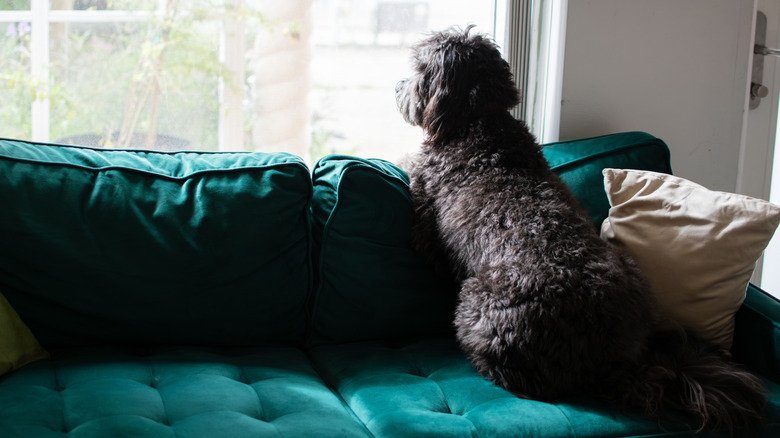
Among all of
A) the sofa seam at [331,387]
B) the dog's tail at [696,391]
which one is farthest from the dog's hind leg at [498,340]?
the sofa seam at [331,387]

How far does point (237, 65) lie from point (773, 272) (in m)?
2.06

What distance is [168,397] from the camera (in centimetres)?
136

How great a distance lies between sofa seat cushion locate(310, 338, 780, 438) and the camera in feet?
4.36

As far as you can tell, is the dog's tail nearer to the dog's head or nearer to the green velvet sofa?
the green velvet sofa

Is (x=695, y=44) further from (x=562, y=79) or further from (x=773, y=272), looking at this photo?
(x=773, y=272)

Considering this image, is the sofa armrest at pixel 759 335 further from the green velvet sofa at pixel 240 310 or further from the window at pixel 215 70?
the window at pixel 215 70

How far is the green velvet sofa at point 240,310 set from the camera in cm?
134

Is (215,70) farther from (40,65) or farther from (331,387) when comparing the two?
(331,387)

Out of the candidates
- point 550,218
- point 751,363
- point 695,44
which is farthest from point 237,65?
point 751,363

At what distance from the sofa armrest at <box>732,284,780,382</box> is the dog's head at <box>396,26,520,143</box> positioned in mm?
851

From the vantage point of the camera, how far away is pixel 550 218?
1.52m

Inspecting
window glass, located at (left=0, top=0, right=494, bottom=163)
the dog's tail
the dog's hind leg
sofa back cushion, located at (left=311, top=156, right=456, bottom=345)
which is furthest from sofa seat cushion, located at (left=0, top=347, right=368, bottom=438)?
window glass, located at (left=0, top=0, right=494, bottom=163)

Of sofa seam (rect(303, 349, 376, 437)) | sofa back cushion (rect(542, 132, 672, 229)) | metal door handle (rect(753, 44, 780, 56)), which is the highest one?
metal door handle (rect(753, 44, 780, 56))

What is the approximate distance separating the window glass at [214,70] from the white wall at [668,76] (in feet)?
1.40
